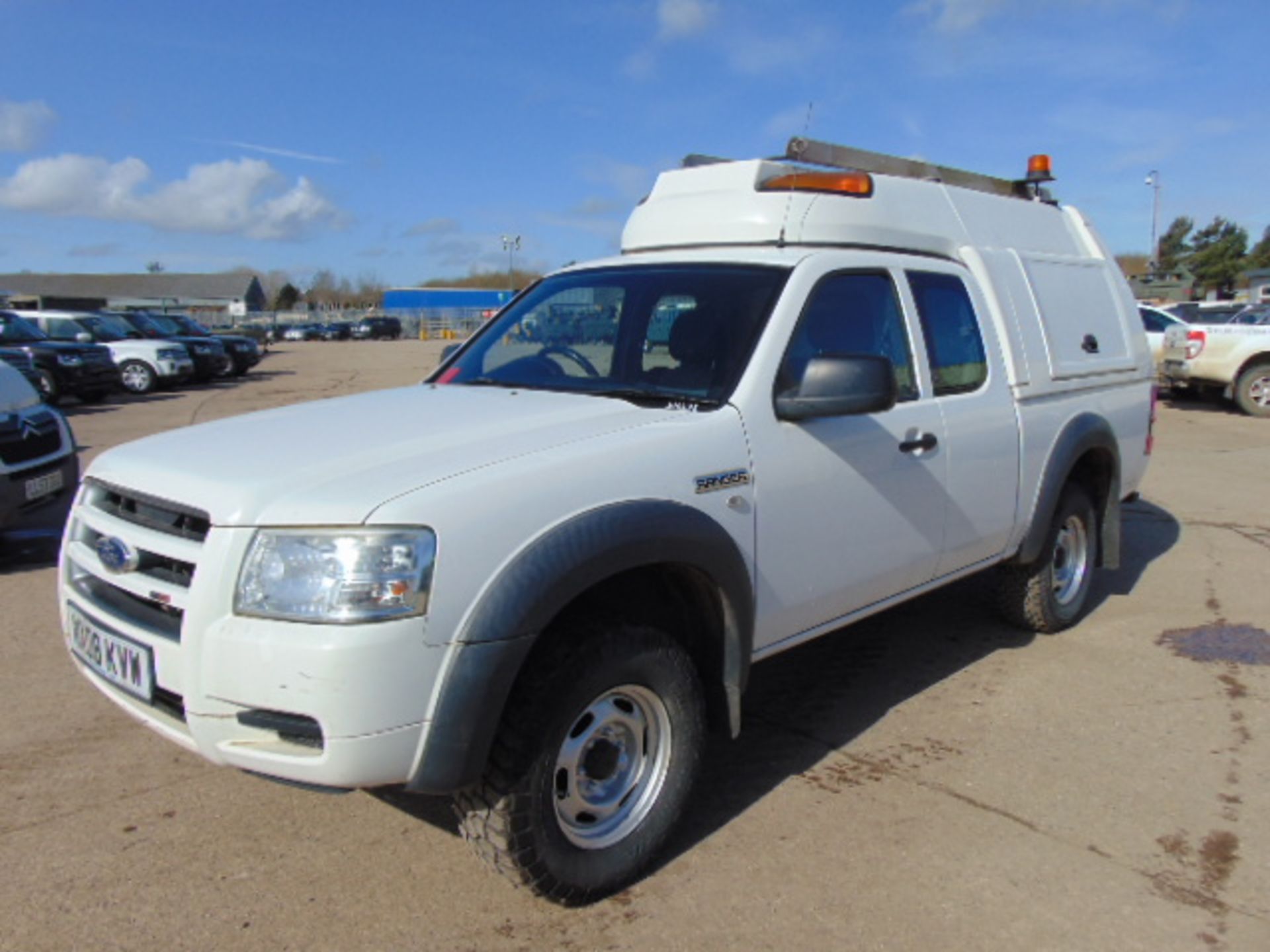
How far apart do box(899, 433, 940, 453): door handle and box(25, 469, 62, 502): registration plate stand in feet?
18.4

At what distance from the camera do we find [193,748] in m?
2.56

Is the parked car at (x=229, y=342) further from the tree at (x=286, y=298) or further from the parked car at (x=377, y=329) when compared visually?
the tree at (x=286, y=298)

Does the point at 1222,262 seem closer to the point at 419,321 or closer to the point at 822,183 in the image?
the point at 419,321

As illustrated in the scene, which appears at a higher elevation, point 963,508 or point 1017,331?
point 1017,331

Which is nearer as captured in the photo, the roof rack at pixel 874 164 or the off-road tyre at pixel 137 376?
the roof rack at pixel 874 164

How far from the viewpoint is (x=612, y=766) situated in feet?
9.86

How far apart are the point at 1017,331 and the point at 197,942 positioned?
394 centimetres

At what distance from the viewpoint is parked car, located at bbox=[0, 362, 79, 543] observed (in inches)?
251

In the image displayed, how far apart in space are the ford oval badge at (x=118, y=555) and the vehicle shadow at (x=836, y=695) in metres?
1.21

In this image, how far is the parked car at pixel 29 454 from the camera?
20.9ft

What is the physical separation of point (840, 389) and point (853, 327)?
2.36ft

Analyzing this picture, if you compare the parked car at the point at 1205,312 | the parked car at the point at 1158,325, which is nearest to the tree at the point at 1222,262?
the parked car at the point at 1205,312

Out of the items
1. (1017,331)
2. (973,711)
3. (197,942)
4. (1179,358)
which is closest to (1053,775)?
(973,711)

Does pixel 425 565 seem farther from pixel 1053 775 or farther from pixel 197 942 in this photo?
pixel 1053 775
